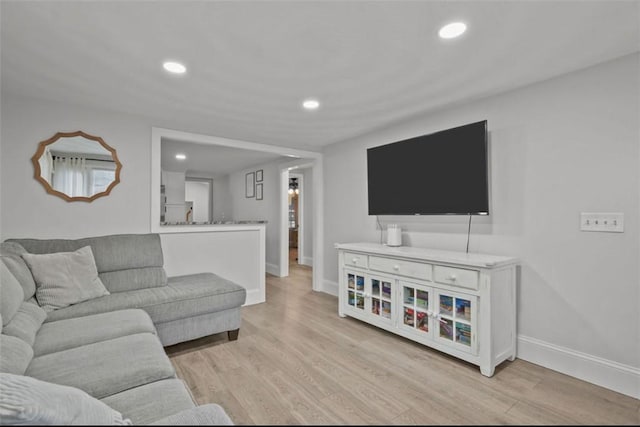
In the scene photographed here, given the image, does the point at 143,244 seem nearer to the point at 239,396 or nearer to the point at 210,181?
the point at 239,396

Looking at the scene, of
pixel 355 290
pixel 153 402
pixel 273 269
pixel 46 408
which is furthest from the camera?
pixel 273 269

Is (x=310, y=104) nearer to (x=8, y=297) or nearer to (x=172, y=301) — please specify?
(x=172, y=301)

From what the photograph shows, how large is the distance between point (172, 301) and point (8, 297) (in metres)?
0.97

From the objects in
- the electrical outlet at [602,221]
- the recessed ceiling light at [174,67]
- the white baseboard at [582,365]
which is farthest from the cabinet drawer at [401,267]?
the recessed ceiling light at [174,67]

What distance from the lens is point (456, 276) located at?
2213 millimetres

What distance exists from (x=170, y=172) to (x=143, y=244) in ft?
15.2

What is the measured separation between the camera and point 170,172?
6902 millimetres

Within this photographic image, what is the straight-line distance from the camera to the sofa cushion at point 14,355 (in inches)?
44.5

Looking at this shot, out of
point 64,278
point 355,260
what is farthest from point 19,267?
point 355,260

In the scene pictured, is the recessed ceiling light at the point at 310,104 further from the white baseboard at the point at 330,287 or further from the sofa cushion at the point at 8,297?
the white baseboard at the point at 330,287

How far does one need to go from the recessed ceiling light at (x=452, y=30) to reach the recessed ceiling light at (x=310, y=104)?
1.17 meters

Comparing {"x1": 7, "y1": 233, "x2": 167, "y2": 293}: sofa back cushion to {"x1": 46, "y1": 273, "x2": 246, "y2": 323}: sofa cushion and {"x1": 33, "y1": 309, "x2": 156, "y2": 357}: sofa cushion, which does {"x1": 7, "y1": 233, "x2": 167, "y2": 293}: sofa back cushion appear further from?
{"x1": 33, "y1": 309, "x2": 156, "y2": 357}: sofa cushion

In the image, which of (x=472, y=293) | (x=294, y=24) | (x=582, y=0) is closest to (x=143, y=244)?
(x=294, y=24)

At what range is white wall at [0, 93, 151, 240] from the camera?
2.48 meters
